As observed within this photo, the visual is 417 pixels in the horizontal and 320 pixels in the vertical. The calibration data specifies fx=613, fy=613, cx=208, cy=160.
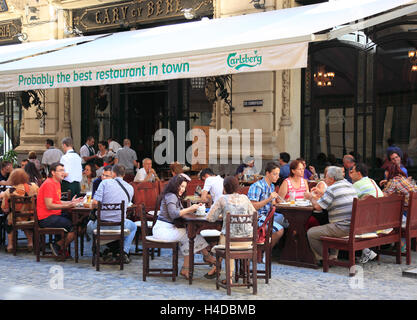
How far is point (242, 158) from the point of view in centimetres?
1282

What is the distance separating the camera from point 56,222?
27.0 ft

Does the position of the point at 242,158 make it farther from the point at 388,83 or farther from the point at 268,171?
the point at 268,171

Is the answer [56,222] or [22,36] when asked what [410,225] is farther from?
[22,36]

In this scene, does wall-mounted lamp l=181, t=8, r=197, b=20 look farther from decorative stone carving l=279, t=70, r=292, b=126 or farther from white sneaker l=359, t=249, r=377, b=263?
white sneaker l=359, t=249, r=377, b=263

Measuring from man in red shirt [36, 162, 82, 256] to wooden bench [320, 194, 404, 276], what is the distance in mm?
3406

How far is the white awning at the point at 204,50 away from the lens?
8148 millimetres

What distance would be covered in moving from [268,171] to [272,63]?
1439 millimetres

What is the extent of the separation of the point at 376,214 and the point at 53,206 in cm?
420

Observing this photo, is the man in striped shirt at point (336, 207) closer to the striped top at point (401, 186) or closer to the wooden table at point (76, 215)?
the striped top at point (401, 186)

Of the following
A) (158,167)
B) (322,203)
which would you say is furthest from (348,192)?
(158,167)

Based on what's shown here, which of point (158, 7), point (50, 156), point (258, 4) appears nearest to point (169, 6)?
point (158, 7)

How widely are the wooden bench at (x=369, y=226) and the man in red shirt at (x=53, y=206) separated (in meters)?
3.41

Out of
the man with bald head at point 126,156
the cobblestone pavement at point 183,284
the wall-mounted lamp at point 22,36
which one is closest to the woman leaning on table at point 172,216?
the cobblestone pavement at point 183,284
